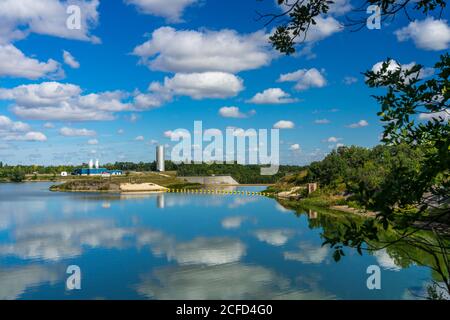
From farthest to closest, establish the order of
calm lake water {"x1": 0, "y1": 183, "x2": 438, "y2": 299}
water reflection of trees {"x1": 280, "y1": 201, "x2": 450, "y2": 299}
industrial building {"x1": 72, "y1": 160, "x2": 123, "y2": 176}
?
industrial building {"x1": 72, "y1": 160, "x2": 123, "y2": 176} < calm lake water {"x1": 0, "y1": 183, "x2": 438, "y2": 299} < water reflection of trees {"x1": 280, "y1": 201, "x2": 450, "y2": 299}

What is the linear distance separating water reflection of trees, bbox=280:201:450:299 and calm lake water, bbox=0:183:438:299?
0.70m

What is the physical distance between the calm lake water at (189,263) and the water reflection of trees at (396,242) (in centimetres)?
70

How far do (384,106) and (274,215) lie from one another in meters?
43.8

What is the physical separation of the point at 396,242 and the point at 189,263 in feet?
44.9

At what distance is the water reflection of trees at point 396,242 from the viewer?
150 inches

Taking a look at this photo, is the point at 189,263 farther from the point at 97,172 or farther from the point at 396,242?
the point at 97,172

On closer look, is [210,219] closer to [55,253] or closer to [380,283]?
[55,253]

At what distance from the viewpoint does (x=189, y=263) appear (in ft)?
76.8

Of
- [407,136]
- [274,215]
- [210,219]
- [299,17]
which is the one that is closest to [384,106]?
[407,136]

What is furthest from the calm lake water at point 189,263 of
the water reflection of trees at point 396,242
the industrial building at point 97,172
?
the industrial building at point 97,172

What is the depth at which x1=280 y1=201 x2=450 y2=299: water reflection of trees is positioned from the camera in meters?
3.81

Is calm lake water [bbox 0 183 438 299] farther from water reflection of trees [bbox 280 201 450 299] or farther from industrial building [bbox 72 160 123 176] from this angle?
industrial building [bbox 72 160 123 176]

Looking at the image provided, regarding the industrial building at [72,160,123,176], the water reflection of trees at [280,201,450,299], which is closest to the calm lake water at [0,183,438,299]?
the water reflection of trees at [280,201,450,299]

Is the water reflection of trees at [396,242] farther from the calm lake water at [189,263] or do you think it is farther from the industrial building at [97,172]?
the industrial building at [97,172]
